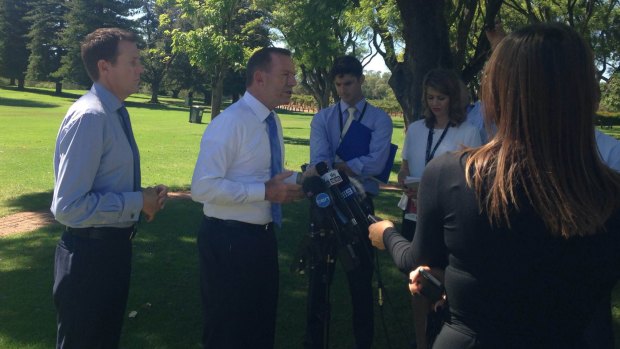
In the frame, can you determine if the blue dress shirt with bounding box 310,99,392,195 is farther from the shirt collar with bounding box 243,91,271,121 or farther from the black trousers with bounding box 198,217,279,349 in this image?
the black trousers with bounding box 198,217,279,349

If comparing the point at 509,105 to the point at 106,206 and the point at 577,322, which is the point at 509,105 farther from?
the point at 106,206

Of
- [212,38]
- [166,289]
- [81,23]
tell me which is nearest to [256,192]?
[166,289]

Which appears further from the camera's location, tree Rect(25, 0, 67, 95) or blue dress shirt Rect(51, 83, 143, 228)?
tree Rect(25, 0, 67, 95)

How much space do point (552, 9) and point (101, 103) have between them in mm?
25359

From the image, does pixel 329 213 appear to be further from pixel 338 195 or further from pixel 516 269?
pixel 516 269

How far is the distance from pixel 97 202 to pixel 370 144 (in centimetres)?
274

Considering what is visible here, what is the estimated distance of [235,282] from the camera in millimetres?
3664

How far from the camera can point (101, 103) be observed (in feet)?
11.0

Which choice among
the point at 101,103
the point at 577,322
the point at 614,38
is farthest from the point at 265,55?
the point at 614,38

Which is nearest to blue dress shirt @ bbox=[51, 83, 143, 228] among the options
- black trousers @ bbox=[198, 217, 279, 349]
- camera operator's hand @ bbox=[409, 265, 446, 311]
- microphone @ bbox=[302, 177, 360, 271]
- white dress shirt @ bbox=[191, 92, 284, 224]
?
white dress shirt @ bbox=[191, 92, 284, 224]

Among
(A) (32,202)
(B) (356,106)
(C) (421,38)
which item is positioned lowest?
(A) (32,202)

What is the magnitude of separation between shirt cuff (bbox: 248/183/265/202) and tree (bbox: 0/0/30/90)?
76.0 meters

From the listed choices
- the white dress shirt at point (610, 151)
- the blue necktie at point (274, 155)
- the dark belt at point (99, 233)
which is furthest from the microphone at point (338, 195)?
the white dress shirt at point (610, 151)

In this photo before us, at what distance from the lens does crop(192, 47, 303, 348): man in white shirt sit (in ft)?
11.7
